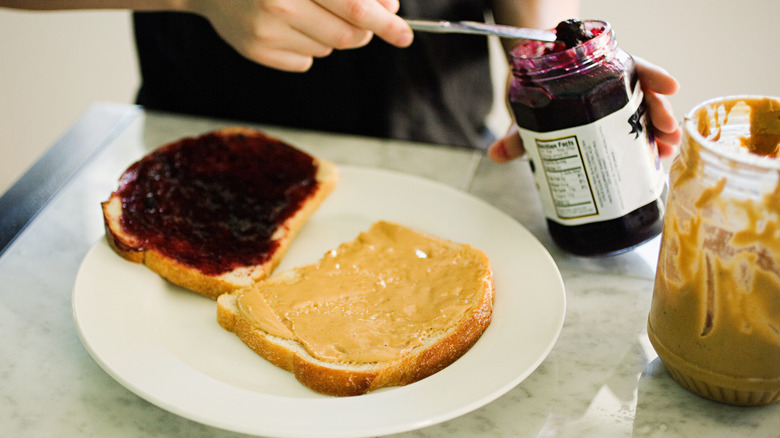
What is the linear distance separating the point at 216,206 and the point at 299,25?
→ 47cm

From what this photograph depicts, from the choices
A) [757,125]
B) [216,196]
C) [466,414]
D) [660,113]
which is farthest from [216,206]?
[757,125]

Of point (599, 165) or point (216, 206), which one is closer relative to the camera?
point (599, 165)

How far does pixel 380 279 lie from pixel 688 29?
9.01 ft

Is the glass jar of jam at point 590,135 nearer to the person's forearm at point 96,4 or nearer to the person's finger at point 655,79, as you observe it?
the person's finger at point 655,79

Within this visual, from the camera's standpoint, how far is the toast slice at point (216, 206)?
1470 millimetres

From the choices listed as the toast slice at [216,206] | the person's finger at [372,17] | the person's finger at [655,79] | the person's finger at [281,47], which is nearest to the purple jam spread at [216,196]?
the toast slice at [216,206]

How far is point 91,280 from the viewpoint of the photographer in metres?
1.39

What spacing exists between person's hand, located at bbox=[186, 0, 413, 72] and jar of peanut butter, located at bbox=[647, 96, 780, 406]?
68cm

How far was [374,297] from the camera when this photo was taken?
4.38 feet

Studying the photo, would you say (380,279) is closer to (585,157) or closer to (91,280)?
(585,157)

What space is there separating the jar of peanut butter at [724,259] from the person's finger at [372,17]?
2.12 feet

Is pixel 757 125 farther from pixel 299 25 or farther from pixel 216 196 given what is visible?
pixel 216 196

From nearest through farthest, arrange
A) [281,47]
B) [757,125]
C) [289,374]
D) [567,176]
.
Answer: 1. [757,125]
2. [289,374]
3. [567,176]
4. [281,47]

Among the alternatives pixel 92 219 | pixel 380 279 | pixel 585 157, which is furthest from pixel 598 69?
pixel 92 219
